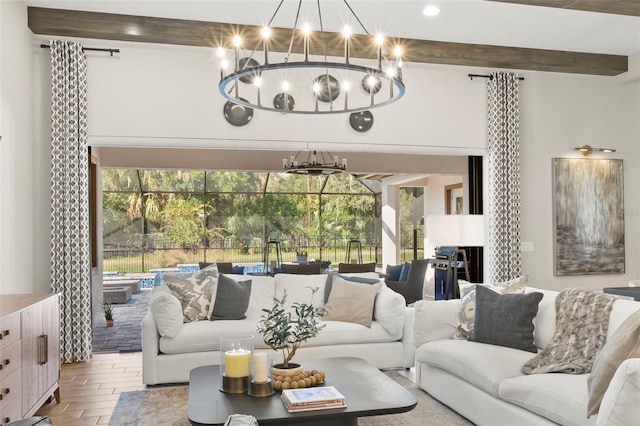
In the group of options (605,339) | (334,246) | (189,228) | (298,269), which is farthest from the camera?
(334,246)

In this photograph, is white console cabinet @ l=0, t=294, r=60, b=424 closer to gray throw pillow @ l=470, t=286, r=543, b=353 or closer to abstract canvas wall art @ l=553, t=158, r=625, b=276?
gray throw pillow @ l=470, t=286, r=543, b=353

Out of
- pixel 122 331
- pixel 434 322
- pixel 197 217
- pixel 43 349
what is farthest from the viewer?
pixel 197 217

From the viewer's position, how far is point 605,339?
10.3ft

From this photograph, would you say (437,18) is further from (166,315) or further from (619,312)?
(166,315)

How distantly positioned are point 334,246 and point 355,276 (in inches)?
266

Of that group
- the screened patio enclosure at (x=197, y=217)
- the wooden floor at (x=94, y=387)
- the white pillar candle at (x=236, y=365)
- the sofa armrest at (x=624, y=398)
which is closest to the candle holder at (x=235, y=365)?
the white pillar candle at (x=236, y=365)

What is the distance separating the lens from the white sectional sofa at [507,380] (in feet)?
7.63

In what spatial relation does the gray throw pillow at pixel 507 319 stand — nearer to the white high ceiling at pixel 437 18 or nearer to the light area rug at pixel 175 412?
the light area rug at pixel 175 412

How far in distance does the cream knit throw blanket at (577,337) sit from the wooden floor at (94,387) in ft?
9.20

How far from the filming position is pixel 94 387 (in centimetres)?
450

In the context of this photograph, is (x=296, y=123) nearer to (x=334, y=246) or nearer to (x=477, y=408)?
(x=477, y=408)

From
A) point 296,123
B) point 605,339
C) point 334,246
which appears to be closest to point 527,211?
point 296,123

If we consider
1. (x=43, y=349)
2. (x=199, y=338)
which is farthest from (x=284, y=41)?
(x=43, y=349)

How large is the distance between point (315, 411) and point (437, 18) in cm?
402
